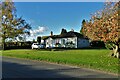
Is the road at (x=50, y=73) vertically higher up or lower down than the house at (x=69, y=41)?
lower down

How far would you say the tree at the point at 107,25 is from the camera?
21719mm

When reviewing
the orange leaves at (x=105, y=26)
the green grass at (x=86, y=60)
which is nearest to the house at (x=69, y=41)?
the green grass at (x=86, y=60)

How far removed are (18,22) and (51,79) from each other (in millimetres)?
34654

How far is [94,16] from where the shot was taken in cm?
2544

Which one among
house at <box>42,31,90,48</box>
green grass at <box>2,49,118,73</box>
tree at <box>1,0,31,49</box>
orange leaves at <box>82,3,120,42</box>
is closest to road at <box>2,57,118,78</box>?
green grass at <box>2,49,118,73</box>

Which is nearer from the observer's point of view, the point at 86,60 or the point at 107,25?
the point at 86,60

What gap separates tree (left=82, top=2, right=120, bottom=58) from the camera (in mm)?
21719

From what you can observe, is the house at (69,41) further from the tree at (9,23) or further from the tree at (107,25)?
the tree at (107,25)

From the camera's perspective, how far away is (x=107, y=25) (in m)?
23.1

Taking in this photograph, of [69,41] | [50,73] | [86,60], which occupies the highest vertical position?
[69,41]

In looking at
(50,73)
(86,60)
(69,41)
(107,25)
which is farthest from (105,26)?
(69,41)

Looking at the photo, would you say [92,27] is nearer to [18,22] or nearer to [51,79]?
[51,79]

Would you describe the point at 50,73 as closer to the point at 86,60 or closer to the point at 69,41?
the point at 86,60

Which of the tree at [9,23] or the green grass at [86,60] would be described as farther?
the tree at [9,23]
